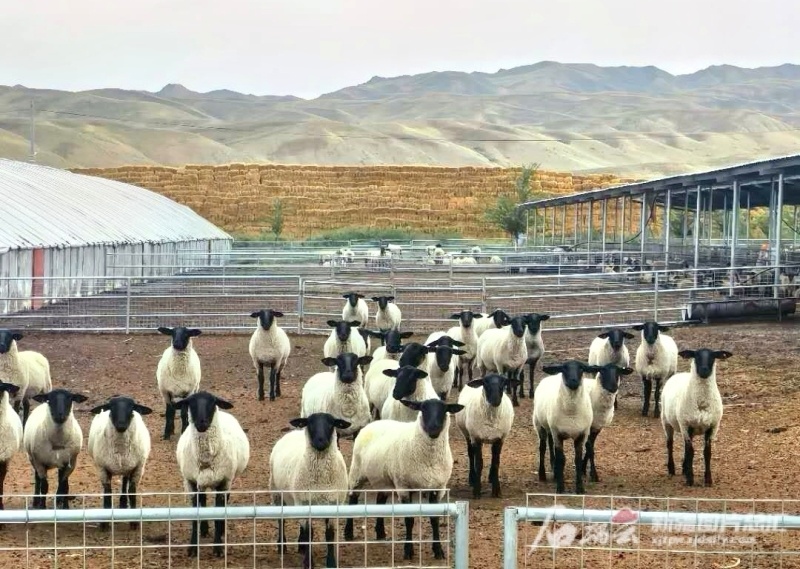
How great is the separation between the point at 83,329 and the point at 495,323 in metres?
9.64

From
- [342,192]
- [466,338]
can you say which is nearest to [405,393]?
[466,338]

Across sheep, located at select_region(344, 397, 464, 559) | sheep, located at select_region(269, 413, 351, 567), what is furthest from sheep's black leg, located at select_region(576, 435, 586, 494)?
sheep, located at select_region(269, 413, 351, 567)

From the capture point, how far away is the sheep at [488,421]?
35.1ft

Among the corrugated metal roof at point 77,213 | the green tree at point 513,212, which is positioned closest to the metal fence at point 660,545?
the corrugated metal roof at point 77,213

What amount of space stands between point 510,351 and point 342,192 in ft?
209

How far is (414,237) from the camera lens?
70.9 meters

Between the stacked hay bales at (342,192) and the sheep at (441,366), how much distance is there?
193ft

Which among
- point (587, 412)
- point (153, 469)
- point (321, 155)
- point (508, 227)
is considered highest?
point (321, 155)

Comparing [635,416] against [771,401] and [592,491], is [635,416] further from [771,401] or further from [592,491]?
[592,491]

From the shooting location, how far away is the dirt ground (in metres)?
8.27

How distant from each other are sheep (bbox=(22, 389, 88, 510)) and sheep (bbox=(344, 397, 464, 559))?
105 inches

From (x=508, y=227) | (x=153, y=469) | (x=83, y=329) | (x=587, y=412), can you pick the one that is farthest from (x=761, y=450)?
(x=508, y=227)

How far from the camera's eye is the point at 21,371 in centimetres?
1384

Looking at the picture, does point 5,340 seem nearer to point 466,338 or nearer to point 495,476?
point 495,476
